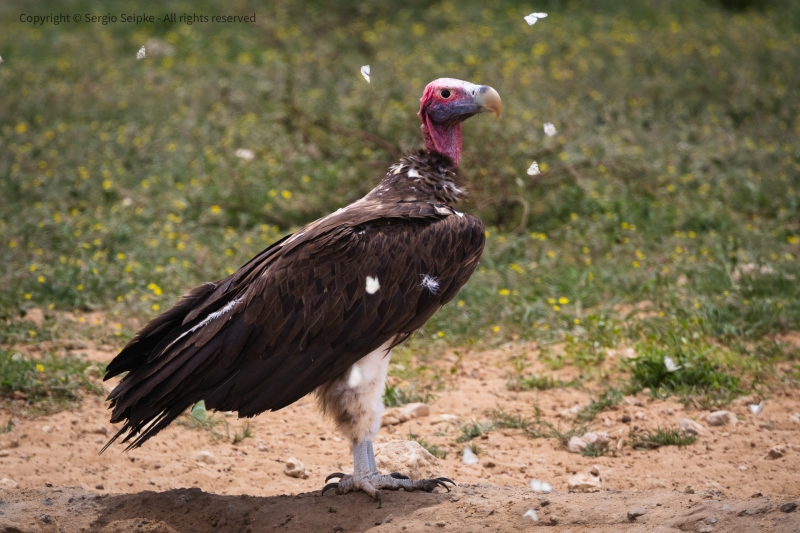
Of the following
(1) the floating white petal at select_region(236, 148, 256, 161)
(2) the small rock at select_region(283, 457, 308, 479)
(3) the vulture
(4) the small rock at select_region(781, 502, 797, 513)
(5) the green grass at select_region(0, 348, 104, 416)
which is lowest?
(2) the small rock at select_region(283, 457, 308, 479)

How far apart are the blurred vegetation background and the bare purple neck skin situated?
179 centimetres

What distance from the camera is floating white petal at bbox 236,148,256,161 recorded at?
8.95 meters

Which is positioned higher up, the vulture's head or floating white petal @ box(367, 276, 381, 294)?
the vulture's head

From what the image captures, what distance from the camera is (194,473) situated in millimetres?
4520

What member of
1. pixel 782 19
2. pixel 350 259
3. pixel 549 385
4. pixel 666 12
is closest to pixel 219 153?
pixel 549 385

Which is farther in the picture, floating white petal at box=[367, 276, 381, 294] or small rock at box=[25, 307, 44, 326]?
small rock at box=[25, 307, 44, 326]

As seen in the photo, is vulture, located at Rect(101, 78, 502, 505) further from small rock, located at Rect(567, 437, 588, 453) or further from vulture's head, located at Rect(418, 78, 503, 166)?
small rock, located at Rect(567, 437, 588, 453)

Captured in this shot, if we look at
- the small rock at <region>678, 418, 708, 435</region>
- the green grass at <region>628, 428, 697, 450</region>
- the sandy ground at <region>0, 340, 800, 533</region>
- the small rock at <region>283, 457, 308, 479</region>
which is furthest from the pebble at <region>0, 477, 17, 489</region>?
the small rock at <region>678, 418, 708, 435</region>

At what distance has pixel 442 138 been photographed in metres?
4.41

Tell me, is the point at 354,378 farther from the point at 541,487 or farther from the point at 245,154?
the point at 245,154

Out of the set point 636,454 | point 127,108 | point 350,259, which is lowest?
point 636,454

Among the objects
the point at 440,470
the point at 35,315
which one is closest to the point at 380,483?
the point at 440,470

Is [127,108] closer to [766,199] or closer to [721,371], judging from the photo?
[766,199]

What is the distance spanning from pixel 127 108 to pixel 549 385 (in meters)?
6.92
